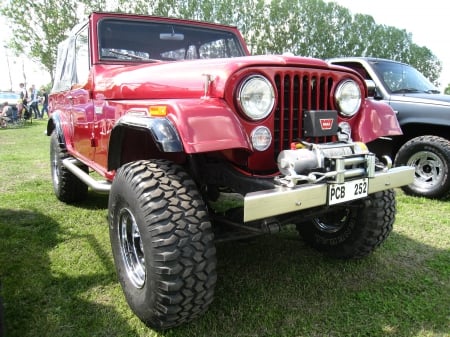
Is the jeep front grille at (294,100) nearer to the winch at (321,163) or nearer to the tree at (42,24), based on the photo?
the winch at (321,163)

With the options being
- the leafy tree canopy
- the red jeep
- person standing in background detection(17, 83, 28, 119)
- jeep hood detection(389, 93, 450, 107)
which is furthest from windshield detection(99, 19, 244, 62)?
the leafy tree canopy

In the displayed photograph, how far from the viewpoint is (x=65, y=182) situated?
14.2ft

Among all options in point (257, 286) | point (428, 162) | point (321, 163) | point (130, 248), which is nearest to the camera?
Answer: point (321, 163)

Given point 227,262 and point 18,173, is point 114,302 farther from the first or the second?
point 18,173

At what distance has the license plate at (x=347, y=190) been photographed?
1.99 metres

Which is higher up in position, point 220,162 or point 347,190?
point 220,162

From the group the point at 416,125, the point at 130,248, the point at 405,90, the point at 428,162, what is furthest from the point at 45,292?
the point at 405,90

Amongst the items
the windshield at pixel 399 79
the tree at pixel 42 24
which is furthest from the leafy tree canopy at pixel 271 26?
the windshield at pixel 399 79

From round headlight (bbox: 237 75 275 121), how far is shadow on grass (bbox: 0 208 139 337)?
4.60ft

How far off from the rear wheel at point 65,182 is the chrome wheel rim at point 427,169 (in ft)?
13.2

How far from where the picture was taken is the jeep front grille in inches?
86.8

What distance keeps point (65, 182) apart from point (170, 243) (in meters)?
2.89

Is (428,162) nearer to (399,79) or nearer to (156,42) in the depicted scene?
(399,79)

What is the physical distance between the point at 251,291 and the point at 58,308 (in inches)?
48.0
